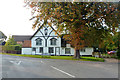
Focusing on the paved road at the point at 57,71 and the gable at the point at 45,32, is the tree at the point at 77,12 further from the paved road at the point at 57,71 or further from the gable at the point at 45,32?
the gable at the point at 45,32

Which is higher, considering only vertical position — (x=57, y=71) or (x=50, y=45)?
(x=50, y=45)

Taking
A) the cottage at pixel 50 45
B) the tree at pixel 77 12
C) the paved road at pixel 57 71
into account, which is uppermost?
the tree at pixel 77 12

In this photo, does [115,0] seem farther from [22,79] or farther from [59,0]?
[22,79]

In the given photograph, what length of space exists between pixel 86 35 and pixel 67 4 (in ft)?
22.3

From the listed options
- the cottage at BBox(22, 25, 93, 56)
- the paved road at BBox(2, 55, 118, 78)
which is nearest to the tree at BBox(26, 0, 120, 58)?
the paved road at BBox(2, 55, 118, 78)

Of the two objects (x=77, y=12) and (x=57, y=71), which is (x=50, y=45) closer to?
(x=77, y=12)

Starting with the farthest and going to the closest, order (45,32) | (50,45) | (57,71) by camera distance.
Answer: (45,32)
(50,45)
(57,71)

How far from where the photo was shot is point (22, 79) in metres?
8.00

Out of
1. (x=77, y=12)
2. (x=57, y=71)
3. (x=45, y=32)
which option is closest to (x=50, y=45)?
(x=45, y=32)

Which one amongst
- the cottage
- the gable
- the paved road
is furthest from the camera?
the gable

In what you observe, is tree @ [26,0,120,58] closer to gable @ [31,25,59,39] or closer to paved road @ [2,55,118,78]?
paved road @ [2,55,118,78]

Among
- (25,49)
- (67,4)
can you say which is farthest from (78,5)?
(25,49)

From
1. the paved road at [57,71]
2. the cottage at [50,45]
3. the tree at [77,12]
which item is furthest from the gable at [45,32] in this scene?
the paved road at [57,71]

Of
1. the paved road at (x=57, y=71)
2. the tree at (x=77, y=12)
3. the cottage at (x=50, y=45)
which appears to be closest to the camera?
the paved road at (x=57, y=71)
